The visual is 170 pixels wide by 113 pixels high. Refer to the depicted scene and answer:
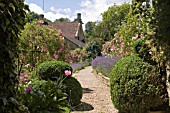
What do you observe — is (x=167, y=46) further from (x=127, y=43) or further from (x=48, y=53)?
(x=48, y=53)

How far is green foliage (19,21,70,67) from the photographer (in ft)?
33.1

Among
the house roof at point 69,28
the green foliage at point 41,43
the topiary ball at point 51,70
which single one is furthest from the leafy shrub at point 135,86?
the house roof at point 69,28

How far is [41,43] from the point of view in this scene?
10.6 metres

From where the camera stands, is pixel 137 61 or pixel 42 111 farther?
pixel 137 61

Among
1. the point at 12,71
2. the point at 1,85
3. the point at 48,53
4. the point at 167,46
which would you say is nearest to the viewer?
the point at 1,85

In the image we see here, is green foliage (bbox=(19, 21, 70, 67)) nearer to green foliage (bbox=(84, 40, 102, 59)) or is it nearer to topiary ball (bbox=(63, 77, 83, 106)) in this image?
topiary ball (bbox=(63, 77, 83, 106))

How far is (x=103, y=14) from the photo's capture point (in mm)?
44500

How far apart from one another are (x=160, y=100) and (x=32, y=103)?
10.1 feet

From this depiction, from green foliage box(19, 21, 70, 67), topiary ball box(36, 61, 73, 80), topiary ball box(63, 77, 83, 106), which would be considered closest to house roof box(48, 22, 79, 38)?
green foliage box(19, 21, 70, 67)

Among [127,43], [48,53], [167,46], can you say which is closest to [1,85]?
[167,46]

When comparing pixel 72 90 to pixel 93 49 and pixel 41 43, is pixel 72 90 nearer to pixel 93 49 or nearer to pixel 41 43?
pixel 41 43

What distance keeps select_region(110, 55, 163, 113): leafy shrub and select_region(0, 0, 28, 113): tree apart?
11.4ft

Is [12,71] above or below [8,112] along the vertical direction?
above

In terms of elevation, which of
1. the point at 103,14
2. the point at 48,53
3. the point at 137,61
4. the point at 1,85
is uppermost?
the point at 103,14
